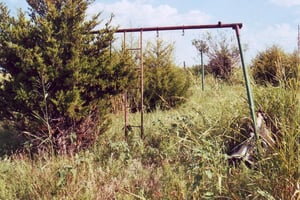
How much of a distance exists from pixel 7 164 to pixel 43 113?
76cm

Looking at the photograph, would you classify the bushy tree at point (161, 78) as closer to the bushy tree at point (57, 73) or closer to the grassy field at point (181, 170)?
the bushy tree at point (57, 73)

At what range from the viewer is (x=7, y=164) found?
428cm

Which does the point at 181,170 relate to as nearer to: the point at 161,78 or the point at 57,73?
the point at 57,73

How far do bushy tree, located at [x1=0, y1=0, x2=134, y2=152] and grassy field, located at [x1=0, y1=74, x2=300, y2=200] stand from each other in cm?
42

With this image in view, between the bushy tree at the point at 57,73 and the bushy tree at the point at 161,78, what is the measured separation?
4.04m

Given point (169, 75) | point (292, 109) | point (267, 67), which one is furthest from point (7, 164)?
point (267, 67)

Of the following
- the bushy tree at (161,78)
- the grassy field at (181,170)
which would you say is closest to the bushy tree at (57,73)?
the grassy field at (181,170)

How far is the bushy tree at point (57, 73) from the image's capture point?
470 centimetres

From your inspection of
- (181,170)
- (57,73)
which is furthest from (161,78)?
(181,170)

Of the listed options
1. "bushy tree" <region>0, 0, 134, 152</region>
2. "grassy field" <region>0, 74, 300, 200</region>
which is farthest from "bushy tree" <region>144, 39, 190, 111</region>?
"grassy field" <region>0, 74, 300, 200</region>

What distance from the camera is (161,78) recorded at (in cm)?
966

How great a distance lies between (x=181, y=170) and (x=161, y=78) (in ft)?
20.0

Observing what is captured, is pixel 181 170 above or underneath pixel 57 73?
underneath

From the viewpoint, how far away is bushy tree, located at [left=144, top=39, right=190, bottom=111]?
943cm
